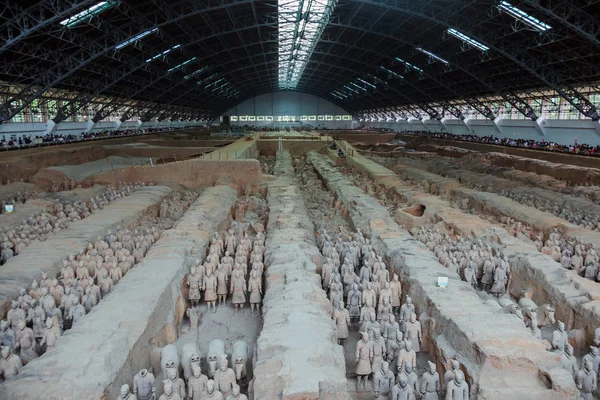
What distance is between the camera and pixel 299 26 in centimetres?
2583

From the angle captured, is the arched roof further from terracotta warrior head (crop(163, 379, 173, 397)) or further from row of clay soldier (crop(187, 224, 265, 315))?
terracotta warrior head (crop(163, 379, 173, 397))

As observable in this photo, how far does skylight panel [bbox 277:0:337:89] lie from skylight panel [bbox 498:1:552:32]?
6961mm

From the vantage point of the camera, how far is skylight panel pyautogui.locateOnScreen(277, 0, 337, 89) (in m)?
21.0

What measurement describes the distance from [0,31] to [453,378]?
Answer: 17.0 metres

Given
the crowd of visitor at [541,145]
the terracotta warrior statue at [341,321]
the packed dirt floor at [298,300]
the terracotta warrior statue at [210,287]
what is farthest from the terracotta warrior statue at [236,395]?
the crowd of visitor at [541,145]

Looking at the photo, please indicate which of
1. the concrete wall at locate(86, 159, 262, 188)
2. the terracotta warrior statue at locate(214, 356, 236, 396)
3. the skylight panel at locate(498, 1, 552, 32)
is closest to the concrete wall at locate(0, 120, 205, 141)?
the concrete wall at locate(86, 159, 262, 188)

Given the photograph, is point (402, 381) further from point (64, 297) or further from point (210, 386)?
point (64, 297)

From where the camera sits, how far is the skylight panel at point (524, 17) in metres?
16.3

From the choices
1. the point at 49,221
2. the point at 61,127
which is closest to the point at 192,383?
the point at 49,221

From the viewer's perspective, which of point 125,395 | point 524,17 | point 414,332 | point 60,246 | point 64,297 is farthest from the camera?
point 524,17

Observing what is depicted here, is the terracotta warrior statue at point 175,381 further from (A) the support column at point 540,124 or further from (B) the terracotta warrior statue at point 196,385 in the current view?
(A) the support column at point 540,124

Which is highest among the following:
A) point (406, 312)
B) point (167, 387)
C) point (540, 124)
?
point (540, 124)

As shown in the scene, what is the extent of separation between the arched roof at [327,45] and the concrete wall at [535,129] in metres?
1.06

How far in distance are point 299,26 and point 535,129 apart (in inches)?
583
